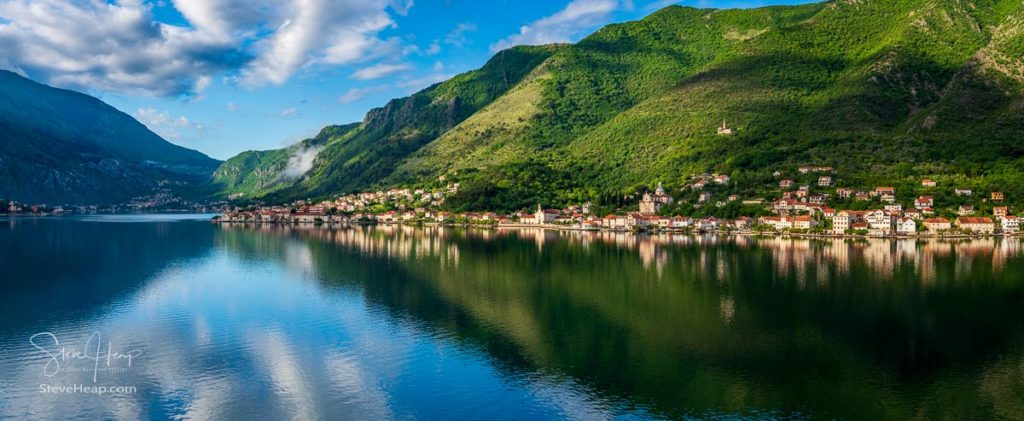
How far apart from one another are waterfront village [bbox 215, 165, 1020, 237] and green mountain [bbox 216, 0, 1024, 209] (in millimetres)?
3827

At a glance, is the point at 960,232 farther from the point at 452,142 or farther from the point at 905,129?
the point at 452,142

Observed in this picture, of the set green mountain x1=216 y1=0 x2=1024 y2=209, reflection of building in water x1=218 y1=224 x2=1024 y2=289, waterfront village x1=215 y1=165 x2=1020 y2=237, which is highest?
green mountain x1=216 y1=0 x2=1024 y2=209

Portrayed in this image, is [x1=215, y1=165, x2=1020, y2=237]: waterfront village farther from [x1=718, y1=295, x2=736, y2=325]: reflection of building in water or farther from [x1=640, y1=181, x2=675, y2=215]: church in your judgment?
[x1=718, y1=295, x2=736, y2=325]: reflection of building in water

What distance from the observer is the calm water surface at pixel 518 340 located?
16.9m

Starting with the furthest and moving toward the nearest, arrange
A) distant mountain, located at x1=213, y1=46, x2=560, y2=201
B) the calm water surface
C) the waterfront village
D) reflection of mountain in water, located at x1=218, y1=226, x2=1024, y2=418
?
distant mountain, located at x1=213, y1=46, x2=560, y2=201 → the waterfront village → reflection of mountain in water, located at x1=218, y1=226, x2=1024, y2=418 → the calm water surface

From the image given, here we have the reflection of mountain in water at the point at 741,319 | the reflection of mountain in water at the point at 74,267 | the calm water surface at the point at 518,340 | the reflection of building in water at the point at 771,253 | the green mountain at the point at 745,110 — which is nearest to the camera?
the calm water surface at the point at 518,340

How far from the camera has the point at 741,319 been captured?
1029 inches

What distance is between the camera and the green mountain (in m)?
90.2

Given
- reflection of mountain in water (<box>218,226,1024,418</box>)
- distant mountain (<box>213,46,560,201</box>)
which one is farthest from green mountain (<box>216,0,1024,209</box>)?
reflection of mountain in water (<box>218,226,1024,418</box>)

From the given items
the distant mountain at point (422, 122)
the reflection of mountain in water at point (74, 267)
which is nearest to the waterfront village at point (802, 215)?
the reflection of mountain in water at point (74, 267)

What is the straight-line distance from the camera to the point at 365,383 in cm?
1862

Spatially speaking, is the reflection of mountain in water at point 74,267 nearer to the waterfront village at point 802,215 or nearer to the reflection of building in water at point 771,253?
the reflection of building in water at point 771,253

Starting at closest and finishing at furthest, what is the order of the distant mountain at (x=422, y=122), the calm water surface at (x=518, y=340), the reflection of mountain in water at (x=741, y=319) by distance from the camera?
Result: the calm water surface at (x=518, y=340), the reflection of mountain in water at (x=741, y=319), the distant mountain at (x=422, y=122)

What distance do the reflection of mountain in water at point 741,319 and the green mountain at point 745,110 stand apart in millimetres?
42374
